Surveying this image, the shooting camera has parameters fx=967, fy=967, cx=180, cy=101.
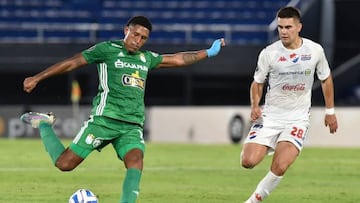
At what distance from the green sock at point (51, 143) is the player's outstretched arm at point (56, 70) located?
93 cm

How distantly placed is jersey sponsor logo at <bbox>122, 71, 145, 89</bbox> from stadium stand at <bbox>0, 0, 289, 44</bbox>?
21836 millimetres

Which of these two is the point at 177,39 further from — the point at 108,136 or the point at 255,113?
the point at 108,136

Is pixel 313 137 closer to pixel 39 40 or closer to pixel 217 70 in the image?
pixel 217 70

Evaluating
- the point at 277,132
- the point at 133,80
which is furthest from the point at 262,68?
the point at 133,80

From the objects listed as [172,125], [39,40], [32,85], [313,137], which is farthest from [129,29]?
[39,40]

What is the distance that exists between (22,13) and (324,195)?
22.3 m

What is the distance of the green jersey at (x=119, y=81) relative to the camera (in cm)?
1049

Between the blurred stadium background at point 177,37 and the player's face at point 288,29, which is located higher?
the player's face at point 288,29

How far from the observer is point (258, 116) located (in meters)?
11.3

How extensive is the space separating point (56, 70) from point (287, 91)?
9.14 feet

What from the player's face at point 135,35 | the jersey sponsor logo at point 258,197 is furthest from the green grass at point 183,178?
the player's face at point 135,35

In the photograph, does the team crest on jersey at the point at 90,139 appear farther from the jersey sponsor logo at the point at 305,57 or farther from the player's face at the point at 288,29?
the jersey sponsor logo at the point at 305,57

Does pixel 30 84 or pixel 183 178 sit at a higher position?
pixel 30 84

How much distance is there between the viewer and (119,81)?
34.4 feet
